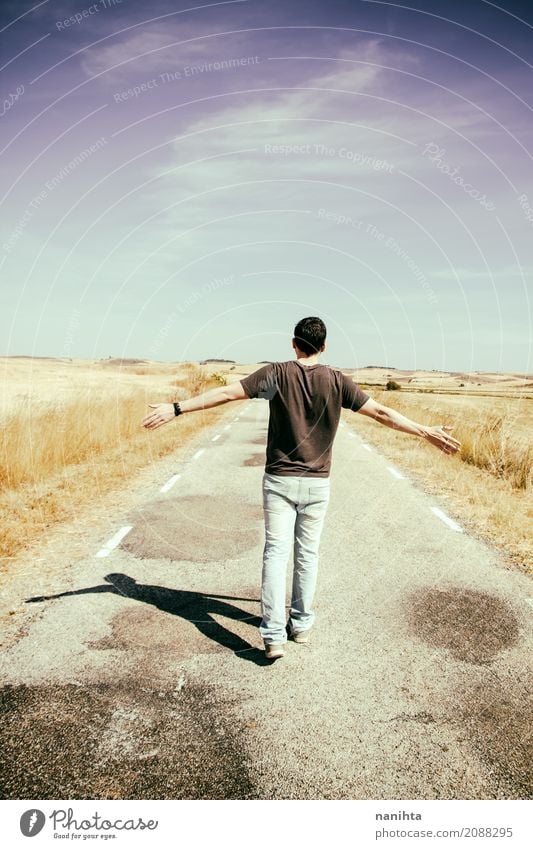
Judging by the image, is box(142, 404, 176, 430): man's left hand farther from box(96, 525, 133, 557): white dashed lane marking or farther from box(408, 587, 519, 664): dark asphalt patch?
box(96, 525, 133, 557): white dashed lane marking

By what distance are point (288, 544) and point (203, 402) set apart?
1182mm

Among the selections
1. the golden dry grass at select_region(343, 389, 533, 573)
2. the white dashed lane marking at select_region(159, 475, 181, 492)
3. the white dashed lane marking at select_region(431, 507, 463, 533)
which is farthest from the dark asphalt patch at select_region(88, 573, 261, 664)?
the white dashed lane marking at select_region(159, 475, 181, 492)

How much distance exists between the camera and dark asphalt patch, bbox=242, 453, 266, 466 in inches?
509

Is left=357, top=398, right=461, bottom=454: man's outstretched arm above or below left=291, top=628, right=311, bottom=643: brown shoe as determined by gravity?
above

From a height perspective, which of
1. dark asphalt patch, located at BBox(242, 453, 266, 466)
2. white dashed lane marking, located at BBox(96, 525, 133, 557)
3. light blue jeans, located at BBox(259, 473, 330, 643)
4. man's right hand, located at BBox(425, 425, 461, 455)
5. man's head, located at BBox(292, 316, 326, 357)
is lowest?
dark asphalt patch, located at BBox(242, 453, 266, 466)

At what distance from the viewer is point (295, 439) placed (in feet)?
13.3

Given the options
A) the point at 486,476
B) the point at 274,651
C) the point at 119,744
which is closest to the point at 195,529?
the point at 274,651

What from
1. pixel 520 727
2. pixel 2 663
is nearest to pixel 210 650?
pixel 2 663

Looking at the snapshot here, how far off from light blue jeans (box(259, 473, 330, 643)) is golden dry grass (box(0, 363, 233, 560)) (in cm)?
363

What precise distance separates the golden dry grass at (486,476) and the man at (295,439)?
3163 mm

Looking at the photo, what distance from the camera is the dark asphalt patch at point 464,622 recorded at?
14.1 feet

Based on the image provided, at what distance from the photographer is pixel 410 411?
87.0 feet

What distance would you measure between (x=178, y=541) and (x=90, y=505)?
253 cm
